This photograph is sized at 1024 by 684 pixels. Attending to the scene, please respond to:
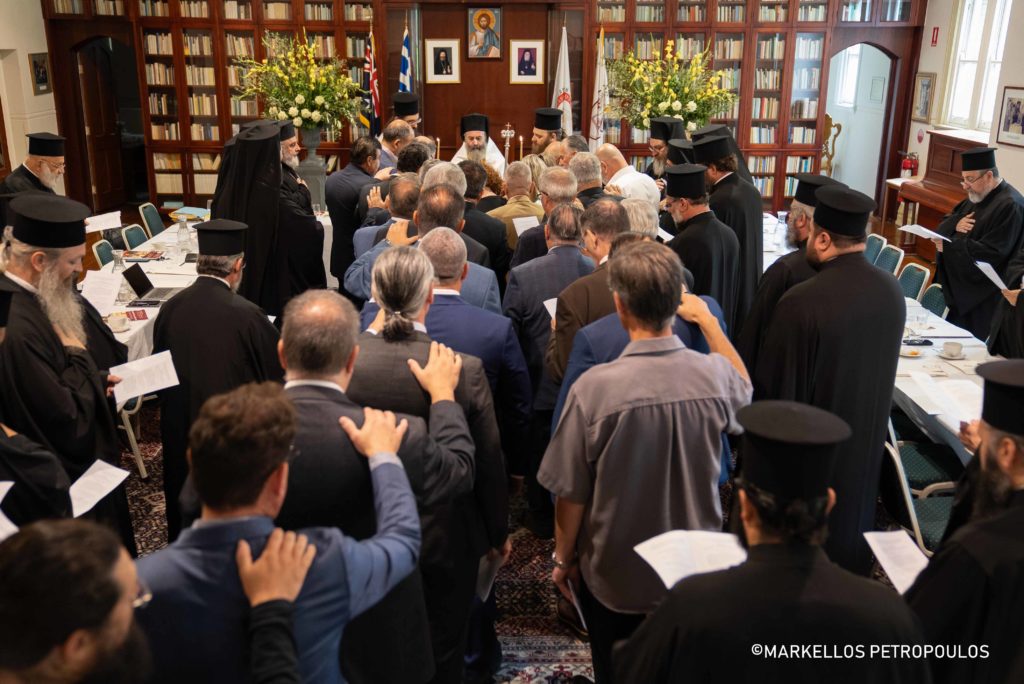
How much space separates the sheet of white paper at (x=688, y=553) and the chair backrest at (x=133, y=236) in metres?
6.82

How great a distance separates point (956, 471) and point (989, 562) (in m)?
2.61

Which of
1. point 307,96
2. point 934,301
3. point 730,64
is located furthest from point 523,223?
point 730,64

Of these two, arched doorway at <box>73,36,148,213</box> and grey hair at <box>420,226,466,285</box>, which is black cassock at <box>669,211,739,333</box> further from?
arched doorway at <box>73,36,148,213</box>

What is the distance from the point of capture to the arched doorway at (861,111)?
13141 millimetres

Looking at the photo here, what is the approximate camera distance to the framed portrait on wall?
1178 centimetres

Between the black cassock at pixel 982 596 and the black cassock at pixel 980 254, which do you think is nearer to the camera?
the black cassock at pixel 982 596

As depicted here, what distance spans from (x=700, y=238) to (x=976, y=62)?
8.61 m

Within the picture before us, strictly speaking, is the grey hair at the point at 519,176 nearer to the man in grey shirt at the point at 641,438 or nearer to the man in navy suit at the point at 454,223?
the man in navy suit at the point at 454,223

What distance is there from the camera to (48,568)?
4.63 feet

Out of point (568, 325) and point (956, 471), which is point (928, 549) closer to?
point (956, 471)

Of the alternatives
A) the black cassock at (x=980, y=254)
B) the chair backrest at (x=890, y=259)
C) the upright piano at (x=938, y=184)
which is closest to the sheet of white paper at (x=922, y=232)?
the black cassock at (x=980, y=254)

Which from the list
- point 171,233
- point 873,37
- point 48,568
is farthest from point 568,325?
point 873,37

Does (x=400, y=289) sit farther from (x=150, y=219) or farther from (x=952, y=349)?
(x=150, y=219)

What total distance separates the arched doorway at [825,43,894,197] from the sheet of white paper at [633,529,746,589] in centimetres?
1167
